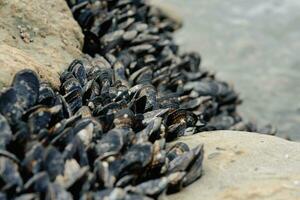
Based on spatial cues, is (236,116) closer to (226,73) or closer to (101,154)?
(226,73)

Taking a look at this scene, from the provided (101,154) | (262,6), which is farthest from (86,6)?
(262,6)

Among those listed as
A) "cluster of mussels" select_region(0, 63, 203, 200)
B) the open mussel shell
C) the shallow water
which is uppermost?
the open mussel shell

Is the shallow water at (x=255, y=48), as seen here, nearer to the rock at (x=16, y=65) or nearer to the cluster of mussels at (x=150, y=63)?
the cluster of mussels at (x=150, y=63)

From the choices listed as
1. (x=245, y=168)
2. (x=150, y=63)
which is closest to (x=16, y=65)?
(x=245, y=168)

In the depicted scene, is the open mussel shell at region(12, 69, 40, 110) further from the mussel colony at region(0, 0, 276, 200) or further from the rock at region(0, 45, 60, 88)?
the rock at region(0, 45, 60, 88)

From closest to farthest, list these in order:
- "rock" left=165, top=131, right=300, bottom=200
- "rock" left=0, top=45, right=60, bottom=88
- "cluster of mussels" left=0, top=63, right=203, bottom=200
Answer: "cluster of mussels" left=0, top=63, right=203, bottom=200 < "rock" left=165, top=131, right=300, bottom=200 < "rock" left=0, top=45, right=60, bottom=88

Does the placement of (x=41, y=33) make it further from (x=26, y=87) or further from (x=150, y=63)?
(x=150, y=63)

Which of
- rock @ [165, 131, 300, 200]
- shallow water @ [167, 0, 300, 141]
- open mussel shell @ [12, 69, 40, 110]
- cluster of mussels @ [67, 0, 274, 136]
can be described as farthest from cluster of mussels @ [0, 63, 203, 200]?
shallow water @ [167, 0, 300, 141]
